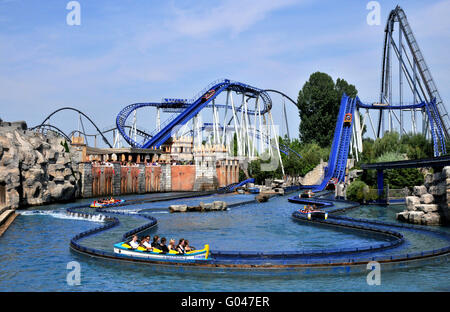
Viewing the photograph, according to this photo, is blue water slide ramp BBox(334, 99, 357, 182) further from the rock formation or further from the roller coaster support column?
the rock formation

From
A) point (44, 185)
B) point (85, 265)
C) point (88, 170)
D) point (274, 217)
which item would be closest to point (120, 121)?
A: point (88, 170)

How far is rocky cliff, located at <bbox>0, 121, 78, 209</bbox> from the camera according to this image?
4150 centimetres

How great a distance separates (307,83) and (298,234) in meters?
72.1

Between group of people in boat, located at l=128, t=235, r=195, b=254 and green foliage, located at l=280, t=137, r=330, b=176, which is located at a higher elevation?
green foliage, located at l=280, t=137, r=330, b=176

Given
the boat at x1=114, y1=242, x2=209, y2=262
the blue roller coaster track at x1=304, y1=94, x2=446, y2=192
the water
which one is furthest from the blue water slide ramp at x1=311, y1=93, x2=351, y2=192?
the boat at x1=114, y1=242, x2=209, y2=262

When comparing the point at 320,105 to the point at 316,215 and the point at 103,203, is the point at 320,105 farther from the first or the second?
the point at 316,215

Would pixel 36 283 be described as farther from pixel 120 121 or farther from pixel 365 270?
pixel 120 121

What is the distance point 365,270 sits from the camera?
62.8ft

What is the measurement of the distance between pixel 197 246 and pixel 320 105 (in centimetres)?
7377

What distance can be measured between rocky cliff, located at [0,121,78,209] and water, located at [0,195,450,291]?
4453 mm

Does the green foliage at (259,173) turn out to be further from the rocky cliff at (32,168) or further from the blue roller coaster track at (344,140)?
the rocky cliff at (32,168)

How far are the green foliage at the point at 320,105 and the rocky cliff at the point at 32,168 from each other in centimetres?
5447

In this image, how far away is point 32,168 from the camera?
1800 inches

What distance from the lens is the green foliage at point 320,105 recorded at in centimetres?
9462
